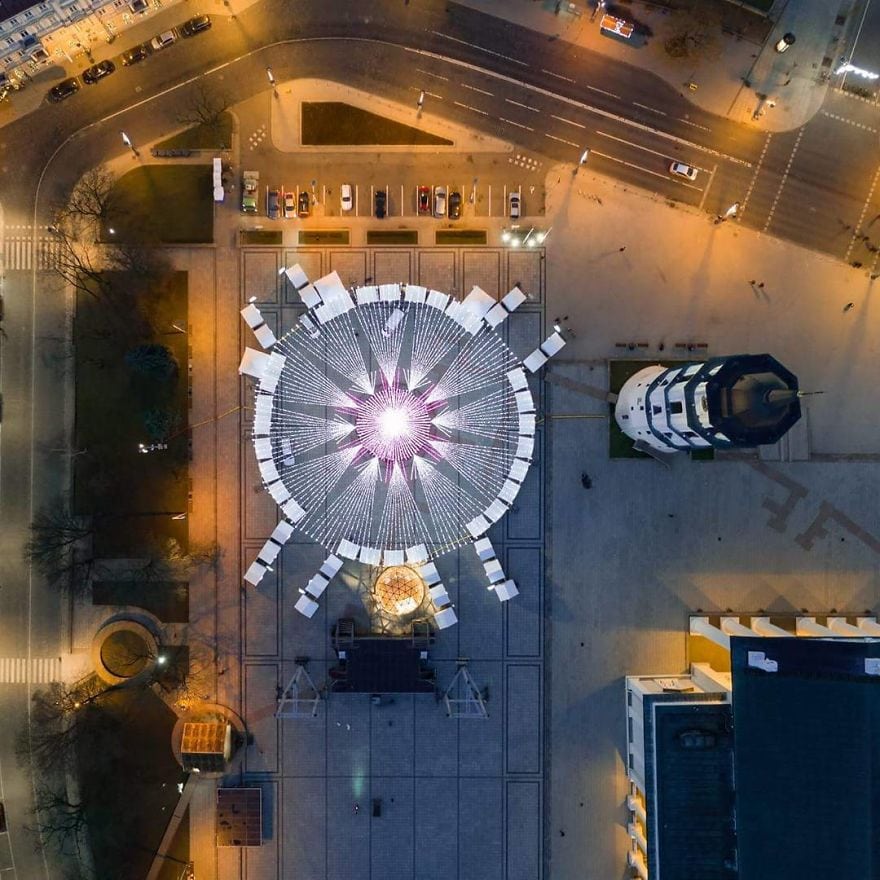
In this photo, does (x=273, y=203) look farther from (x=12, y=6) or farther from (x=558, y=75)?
(x=558, y=75)

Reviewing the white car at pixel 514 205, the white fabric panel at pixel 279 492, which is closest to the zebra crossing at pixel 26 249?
the white fabric panel at pixel 279 492

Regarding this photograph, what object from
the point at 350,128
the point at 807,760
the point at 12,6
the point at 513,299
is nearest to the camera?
the point at 807,760

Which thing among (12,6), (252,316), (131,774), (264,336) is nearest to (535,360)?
(264,336)

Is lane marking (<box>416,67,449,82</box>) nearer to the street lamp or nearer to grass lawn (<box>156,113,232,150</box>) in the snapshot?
grass lawn (<box>156,113,232,150</box>)

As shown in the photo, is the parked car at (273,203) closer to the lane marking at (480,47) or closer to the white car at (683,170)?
the lane marking at (480,47)

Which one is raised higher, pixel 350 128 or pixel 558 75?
pixel 558 75

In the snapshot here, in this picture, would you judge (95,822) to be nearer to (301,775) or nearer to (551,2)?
(301,775)

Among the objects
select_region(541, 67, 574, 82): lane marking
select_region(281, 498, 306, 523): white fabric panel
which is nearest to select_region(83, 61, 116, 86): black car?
select_region(541, 67, 574, 82): lane marking
